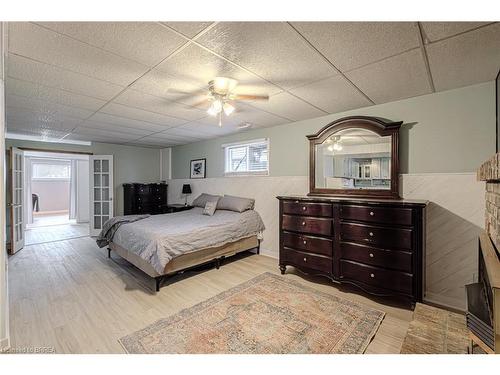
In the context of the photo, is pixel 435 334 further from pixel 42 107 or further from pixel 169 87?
pixel 42 107

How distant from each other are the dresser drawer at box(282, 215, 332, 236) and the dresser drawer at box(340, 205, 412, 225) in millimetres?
233

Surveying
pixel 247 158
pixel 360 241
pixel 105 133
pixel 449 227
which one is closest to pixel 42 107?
pixel 105 133

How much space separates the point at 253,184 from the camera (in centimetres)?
433

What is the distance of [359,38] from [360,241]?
1.96 m

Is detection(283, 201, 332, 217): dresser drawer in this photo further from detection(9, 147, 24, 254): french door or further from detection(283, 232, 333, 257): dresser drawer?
detection(9, 147, 24, 254): french door

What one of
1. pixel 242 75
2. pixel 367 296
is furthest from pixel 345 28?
pixel 367 296

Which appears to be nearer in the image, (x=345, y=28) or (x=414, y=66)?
(x=345, y=28)

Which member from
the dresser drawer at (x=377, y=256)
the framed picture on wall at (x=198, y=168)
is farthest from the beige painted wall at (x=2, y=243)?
the framed picture on wall at (x=198, y=168)

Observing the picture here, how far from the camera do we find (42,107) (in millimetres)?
2887

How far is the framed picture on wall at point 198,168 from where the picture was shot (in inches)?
213

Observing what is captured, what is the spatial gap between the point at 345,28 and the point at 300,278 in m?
2.81

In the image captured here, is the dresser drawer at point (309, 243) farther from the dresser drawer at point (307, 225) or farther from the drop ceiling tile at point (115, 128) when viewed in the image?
Answer: the drop ceiling tile at point (115, 128)
